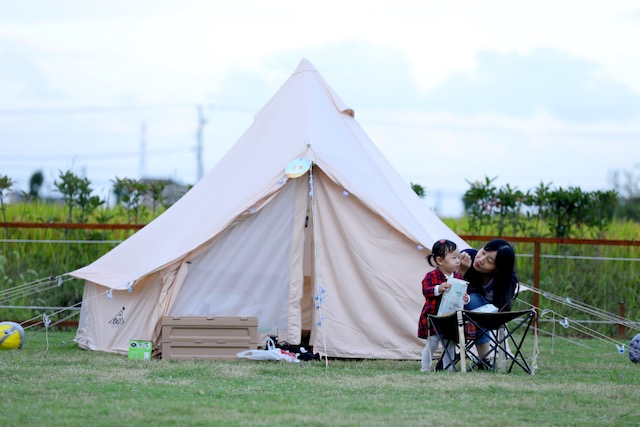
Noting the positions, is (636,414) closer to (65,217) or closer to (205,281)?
(205,281)

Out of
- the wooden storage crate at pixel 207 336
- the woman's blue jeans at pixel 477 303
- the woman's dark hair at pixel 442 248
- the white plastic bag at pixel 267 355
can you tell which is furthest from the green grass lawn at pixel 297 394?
the woman's dark hair at pixel 442 248

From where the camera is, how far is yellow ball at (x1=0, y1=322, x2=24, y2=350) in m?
6.94

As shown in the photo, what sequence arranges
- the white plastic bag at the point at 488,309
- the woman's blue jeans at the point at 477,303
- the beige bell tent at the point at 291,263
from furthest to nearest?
the beige bell tent at the point at 291,263 → the woman's blue jeans at the point at 477,303 → the white plastic bag at the point at 488,309

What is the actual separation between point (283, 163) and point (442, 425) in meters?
3.31

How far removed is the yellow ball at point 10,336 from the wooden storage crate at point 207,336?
139 centimetres

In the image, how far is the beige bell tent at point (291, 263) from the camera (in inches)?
261

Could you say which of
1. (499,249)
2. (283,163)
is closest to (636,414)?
(499,249)

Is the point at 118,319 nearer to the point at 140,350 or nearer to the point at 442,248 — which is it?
the point at 140,350

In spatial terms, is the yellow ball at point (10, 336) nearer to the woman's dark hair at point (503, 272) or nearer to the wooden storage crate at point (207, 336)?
the wooden storage crate at point (207, 336)

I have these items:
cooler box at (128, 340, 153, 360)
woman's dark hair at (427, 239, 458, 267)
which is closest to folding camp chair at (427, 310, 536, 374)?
woman's dark hair at (427, 239, 458, 267)

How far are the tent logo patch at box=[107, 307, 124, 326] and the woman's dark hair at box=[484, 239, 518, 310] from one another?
2.77 m

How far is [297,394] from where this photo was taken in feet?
15.5

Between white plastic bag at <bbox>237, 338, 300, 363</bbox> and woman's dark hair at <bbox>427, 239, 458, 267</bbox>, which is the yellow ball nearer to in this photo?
white plastic bag at <bbox>237, 338, 300, 363</bbox>

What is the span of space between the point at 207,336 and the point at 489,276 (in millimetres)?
1990
